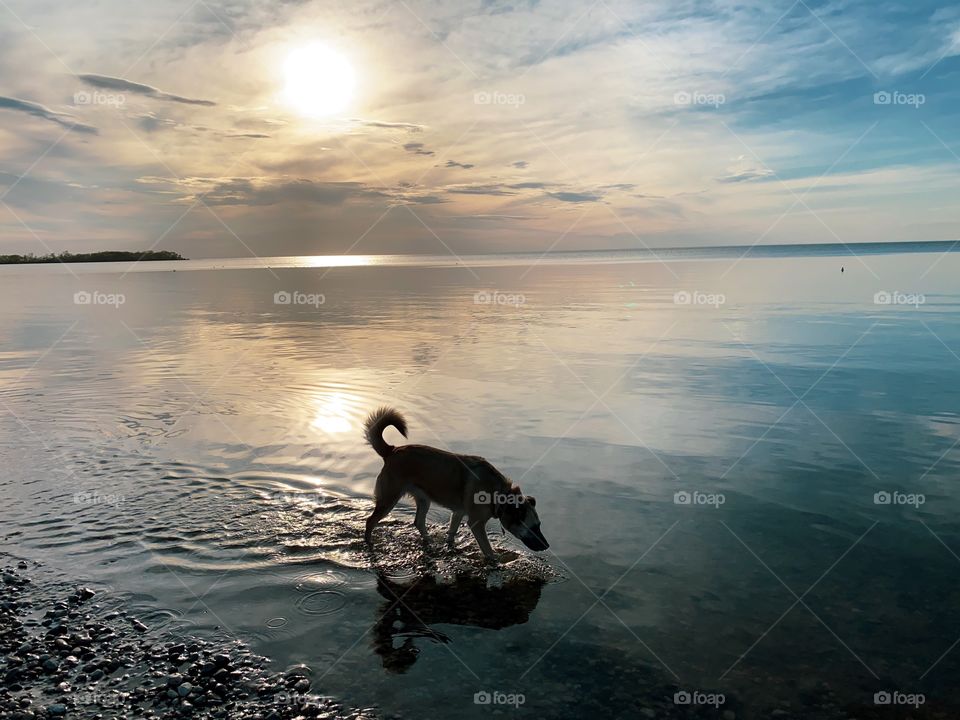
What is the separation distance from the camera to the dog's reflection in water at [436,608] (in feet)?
22.1

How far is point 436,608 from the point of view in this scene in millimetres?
7535

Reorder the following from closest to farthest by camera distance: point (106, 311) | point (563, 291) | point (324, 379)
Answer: point (324, 379) < point (106, 311) < point (563, 291)

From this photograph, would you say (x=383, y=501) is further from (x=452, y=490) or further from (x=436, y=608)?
(x=436, y=608)

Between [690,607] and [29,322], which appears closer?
[690,607]

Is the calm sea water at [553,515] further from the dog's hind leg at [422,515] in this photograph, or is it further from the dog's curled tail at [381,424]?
the dog's curled tail at [381,424]

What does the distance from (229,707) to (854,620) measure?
6.60 metres

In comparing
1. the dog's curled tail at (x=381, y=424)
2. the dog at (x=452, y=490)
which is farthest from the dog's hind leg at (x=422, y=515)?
the dog's curled tail at (x=381, y=424)

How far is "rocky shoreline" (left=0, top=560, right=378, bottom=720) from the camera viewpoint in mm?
5566

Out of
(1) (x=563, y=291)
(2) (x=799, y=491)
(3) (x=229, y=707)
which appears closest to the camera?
(3) (x=229, y=707)

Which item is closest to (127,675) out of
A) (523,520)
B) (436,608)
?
(436,608)

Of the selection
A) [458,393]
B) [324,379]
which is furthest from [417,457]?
[324,379]

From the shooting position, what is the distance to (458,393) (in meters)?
17.5

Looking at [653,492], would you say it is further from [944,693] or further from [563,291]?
[563,291]

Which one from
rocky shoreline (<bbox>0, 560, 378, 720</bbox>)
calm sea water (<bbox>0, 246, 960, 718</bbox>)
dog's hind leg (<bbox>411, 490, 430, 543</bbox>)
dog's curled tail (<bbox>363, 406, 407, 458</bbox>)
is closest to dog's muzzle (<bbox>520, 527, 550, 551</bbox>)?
calm sea water (<bbox>0, 246, 960, 718</bbox>)
